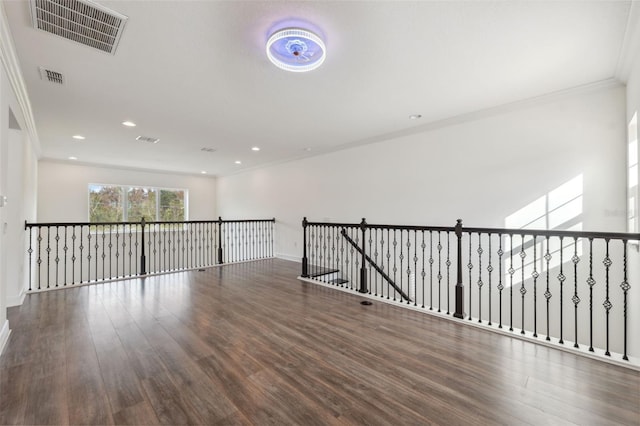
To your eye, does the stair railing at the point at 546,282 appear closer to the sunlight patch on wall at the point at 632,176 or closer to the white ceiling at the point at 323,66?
the sunlight patch on wall at the point at 632,176

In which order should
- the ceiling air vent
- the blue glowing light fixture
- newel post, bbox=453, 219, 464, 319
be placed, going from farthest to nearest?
the ceiling air vent, newel post, bbox=453, 219, 464, 319, the blue glowing light fixture

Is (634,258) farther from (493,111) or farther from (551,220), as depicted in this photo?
(493,111)

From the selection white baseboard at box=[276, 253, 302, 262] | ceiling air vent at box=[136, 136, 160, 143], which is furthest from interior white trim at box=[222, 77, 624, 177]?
ceiling air vent at box=[136, 136, 160, 143]

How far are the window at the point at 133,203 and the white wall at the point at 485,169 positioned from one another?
17.4 feet

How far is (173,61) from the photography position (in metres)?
2.72

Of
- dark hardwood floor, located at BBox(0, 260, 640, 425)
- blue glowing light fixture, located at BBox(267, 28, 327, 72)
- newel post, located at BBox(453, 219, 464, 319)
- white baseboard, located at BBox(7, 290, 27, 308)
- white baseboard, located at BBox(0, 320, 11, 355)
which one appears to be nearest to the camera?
dark hardwood floor, located at BBox(0, 260, 640, 425)

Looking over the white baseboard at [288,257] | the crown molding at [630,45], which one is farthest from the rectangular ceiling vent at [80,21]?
the white baseboard at [288,257]

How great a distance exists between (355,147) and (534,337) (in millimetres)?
4468

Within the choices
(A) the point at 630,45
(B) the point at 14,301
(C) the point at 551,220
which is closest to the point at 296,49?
(A) the point at 630,45

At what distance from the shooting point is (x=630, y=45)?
97.7 inches

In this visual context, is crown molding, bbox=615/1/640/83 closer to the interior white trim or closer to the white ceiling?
the white ceiling

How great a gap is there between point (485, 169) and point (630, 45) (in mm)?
1910

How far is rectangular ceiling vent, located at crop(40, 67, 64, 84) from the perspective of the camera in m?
2.85

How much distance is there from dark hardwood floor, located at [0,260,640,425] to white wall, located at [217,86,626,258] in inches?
81.0
